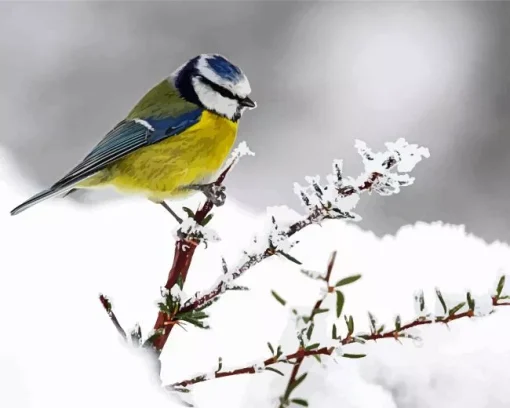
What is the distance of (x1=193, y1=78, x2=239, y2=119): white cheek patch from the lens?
0.58 meters

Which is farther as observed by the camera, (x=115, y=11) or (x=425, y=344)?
(x=115, y=11)

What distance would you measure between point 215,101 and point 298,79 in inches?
33.0

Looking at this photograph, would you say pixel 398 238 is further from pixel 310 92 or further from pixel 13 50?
pixel 13 50

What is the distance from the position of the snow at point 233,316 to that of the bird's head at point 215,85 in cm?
10

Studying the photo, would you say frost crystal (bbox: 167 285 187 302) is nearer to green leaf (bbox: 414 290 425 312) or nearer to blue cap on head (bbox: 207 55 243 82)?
green leaf (bbox: 414 290 425 312)

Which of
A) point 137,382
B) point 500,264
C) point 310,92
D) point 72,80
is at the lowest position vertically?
point 137,382

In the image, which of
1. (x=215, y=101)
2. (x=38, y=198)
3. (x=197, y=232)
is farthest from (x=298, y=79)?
(x=197, y=232)

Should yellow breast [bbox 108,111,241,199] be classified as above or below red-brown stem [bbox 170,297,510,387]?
above

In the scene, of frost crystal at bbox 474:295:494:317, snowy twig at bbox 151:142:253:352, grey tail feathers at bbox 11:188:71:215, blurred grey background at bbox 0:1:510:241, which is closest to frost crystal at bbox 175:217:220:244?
snowy twig at bbox 151:142:253:352

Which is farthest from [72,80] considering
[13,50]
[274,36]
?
[274,36]

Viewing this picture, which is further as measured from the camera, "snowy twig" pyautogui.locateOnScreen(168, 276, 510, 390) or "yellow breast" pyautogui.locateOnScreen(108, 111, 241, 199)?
"yellow breast" pyautogui.locateOnScreen(108, 111, 241, 199)

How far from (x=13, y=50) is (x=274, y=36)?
53 cm

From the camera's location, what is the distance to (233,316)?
43 cm

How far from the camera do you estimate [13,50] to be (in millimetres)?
1443
